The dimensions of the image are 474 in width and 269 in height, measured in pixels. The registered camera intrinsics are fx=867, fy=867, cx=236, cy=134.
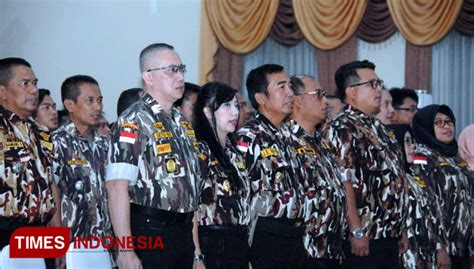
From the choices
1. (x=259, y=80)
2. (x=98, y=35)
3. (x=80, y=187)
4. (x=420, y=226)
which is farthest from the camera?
(x=98, y=35)

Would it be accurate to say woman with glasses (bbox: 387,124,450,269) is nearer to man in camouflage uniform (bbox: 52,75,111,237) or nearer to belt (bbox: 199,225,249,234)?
belt (bbox: 199,225,249,234)

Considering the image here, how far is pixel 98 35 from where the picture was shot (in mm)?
9523

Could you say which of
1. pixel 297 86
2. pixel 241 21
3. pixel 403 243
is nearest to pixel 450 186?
pixel 403 243

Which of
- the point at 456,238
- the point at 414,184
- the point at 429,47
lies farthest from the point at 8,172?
the point at 429,47

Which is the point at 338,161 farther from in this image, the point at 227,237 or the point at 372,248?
the point at 227,237

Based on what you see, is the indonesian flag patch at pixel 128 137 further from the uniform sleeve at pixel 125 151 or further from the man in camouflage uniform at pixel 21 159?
the man in camouflage uniform at pixel 21 159

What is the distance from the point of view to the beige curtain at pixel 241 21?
29.1 feet

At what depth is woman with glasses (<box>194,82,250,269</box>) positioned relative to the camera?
4.29 m

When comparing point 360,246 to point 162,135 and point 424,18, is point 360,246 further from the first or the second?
point 424,18

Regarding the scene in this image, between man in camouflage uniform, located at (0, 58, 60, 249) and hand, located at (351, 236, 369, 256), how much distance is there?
1.67 metres

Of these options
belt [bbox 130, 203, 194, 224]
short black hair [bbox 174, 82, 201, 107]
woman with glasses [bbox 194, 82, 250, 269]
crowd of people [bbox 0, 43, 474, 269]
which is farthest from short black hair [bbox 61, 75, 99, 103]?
belt [bbox 130, 203, 194, 224]

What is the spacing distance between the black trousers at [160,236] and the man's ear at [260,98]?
4.22 feet

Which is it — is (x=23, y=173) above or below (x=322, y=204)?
above

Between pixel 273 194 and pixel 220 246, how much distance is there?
0.43 meters
